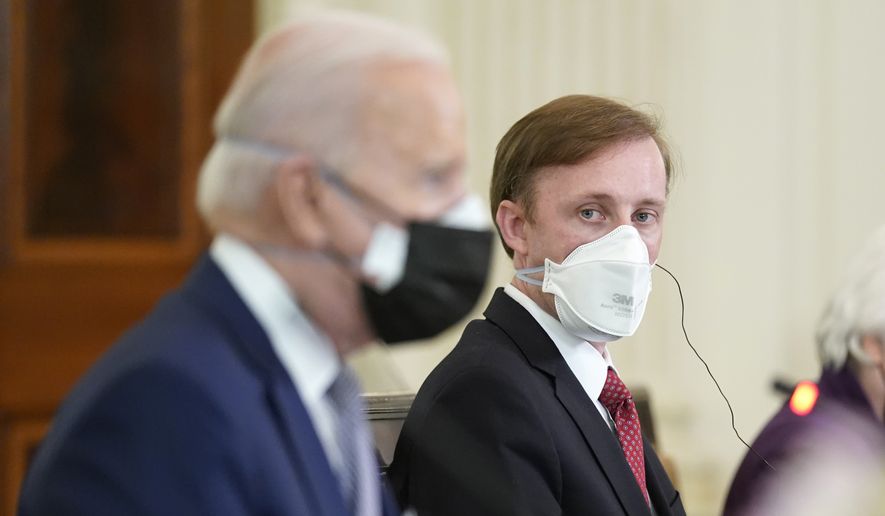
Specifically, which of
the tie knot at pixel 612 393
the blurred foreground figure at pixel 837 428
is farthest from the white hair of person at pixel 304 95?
the blurred foreground figure at pixel 837 428

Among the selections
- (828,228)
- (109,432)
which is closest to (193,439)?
(109,432)

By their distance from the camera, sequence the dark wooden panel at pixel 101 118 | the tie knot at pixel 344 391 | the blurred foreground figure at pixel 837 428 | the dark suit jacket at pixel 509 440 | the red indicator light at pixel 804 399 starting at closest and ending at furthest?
the tie knot at pixel 344 391, the dark suit jacket at pixel 509 440, the blurred foreground figure at pixel 837 428, the red indicator light at pixel 804 399, the dark wooden panel at pixel 101 118

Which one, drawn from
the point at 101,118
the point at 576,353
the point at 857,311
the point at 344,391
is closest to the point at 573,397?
the point at 576,353

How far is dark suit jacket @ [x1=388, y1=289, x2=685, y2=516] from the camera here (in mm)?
1727

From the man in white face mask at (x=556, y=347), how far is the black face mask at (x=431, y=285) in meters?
0.41

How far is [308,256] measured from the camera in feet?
4.28

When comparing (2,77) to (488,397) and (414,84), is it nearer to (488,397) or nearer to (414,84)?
(488,397)

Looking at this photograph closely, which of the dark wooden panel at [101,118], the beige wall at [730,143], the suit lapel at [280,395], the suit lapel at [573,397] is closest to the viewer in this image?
the suit lapel at [280,395]

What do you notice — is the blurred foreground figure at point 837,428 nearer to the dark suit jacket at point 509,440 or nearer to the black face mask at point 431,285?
the dark suit jacket at point 509,440

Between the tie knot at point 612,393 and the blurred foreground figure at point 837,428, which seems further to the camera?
the blurred foreground figure at point 837,428

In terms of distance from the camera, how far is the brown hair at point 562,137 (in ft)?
6.14

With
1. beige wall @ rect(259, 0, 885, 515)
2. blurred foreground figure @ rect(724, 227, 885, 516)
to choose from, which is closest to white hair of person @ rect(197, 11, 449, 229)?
blurred foreground figure @ rect(724, 227, 885, 516)

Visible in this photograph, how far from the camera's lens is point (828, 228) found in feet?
15.5

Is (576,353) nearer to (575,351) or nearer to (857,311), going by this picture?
(575,351)
